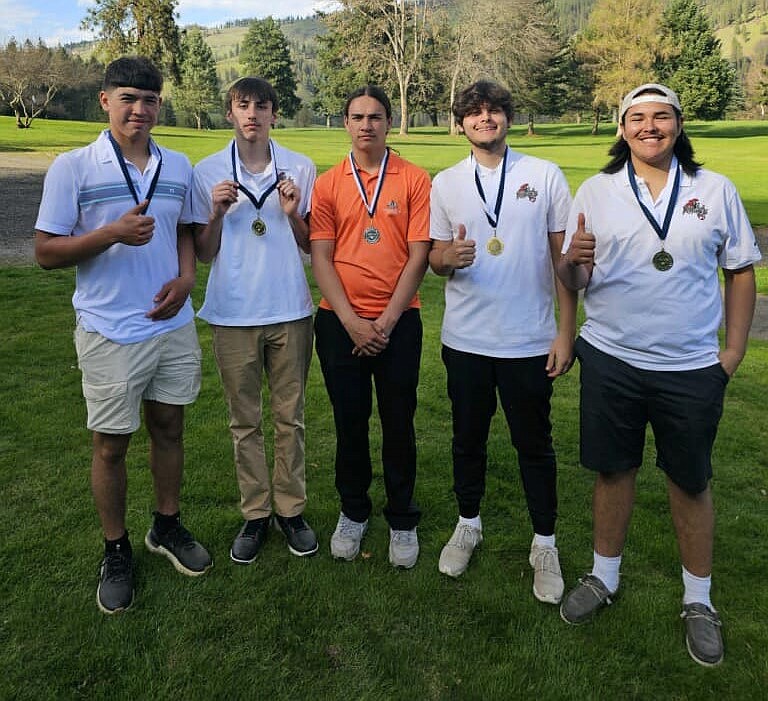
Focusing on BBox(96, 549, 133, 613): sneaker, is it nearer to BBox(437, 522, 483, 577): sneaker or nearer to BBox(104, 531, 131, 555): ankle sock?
BBox(104, 531, 131, 555): ankle sock

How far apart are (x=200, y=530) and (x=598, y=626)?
7.36 feet

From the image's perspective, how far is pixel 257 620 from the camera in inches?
126

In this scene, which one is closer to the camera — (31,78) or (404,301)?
(404,301)

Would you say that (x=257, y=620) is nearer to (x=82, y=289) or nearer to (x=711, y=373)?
(x=82, y=289)

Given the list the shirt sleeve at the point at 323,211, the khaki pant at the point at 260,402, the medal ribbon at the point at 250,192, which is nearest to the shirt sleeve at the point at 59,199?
the medal ribbon at the point at 250,192

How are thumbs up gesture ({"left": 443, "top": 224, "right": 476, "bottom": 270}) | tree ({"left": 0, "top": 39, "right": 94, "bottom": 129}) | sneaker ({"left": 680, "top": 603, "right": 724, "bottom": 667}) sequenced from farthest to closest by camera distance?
tree ({"left": 0, "top": 39, "right": 94, "bottom": 129})
thumbs up gesture ({"left": 443, "top": 224, "right": 476, "bottom": 270})
sneaker ({"left": 680, "top": 603, "right": 724, "bottom": 667})

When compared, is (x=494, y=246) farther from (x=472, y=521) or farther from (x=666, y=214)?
(x=472, y=521)

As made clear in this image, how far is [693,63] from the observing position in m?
62.3

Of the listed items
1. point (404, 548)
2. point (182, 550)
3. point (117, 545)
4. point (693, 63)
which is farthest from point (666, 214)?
point (693, 63)

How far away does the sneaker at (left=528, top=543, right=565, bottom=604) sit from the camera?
3.39 metres

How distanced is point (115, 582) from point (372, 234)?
7.00ft

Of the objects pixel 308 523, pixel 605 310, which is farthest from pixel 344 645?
pixel 605 310

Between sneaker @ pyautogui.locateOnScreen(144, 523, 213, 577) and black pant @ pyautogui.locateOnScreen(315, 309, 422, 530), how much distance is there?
82 cm

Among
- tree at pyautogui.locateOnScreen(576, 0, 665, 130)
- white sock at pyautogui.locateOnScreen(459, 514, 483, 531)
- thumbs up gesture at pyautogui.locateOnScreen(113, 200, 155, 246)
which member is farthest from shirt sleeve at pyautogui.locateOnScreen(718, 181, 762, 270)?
tree at pyautogui.locateOnScreen(576, 0, 665, 130)
